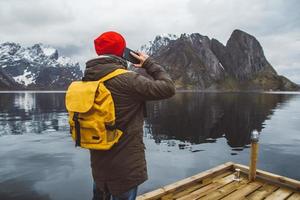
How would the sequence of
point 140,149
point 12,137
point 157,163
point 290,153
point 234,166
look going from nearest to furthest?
1. point 140,149
2. point 234,166
3. point 157,163
4. point 290,153
5. point 12,137

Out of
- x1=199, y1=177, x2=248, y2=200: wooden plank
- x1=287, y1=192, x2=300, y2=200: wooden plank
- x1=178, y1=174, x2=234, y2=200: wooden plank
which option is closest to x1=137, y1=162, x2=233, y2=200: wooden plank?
x1=178, y1=174, x2=234, y2=200: wooden plank

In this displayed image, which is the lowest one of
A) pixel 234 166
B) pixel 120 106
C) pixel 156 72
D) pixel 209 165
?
pixel 209 165

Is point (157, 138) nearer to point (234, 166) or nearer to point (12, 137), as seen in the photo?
point (12, 137)

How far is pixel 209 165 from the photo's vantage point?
2081 centimetres

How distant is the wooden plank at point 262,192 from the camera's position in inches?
329

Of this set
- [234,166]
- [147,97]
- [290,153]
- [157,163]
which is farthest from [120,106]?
[290,153]

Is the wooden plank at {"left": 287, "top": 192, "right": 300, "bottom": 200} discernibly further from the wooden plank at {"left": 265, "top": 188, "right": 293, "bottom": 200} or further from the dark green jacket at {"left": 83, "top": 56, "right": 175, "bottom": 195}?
the dark green jacket at {"left": 83, "top": 56, "right": 175, "bottom": 195}

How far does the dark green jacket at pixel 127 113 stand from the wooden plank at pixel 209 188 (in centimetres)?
429

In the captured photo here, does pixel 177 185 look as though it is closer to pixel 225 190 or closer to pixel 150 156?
pixel 225 190

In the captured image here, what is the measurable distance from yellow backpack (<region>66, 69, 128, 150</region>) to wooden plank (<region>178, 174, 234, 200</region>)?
4.77m

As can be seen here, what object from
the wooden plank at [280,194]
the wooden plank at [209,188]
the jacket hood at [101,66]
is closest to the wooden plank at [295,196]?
the wooden plank at [280,194]

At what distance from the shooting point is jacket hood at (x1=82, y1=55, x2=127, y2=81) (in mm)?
4328

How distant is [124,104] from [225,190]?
5.75 metres

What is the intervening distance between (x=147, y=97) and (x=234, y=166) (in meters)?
7.67
